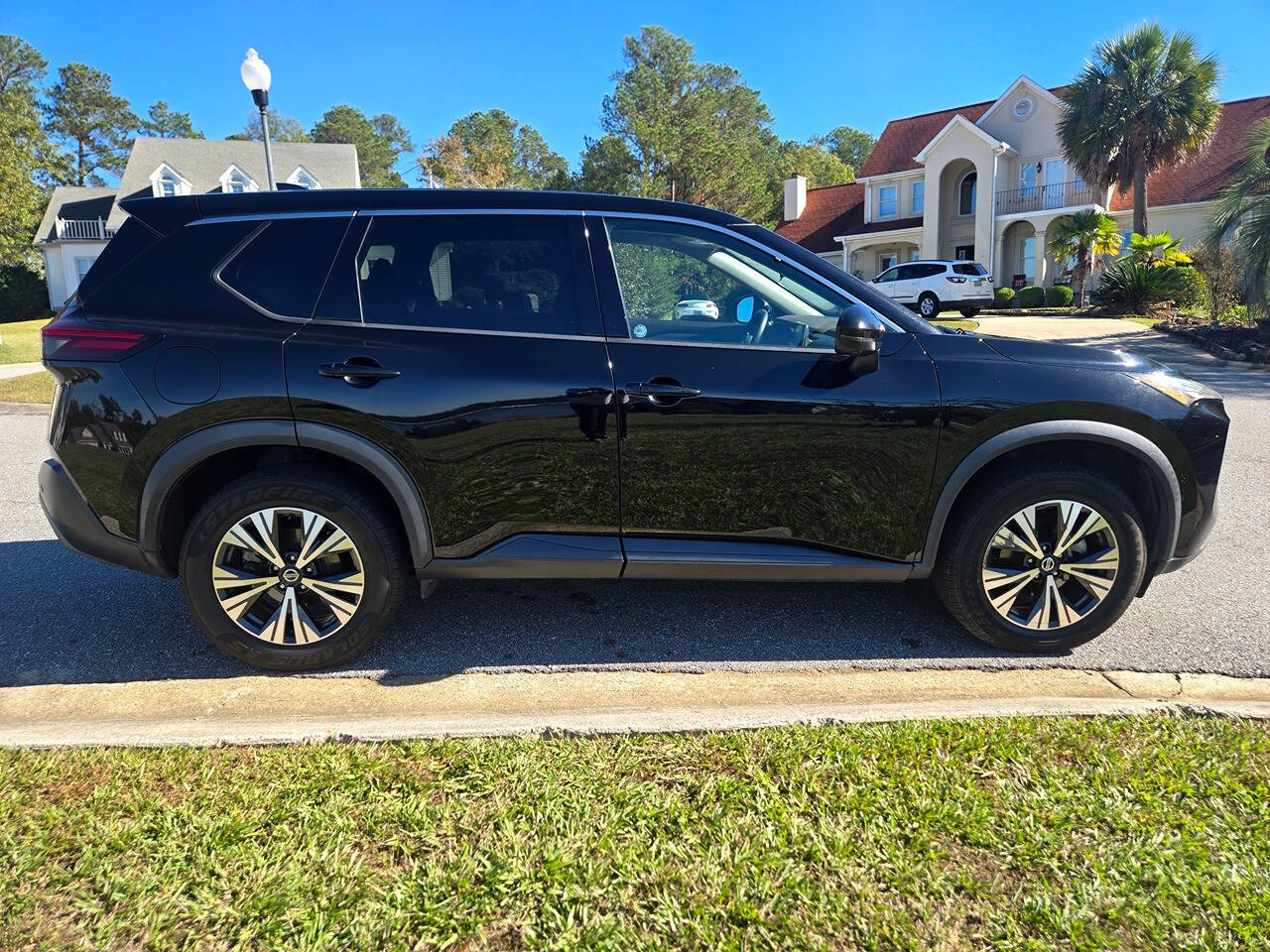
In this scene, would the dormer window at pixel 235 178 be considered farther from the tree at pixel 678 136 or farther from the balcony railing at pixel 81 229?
the tree at pixel 678 136

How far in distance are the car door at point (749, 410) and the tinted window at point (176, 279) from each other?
1.56m

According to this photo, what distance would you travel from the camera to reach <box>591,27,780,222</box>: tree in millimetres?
37938

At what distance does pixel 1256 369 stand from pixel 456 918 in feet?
55.0

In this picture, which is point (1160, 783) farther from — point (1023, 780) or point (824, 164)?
point (824, 164)

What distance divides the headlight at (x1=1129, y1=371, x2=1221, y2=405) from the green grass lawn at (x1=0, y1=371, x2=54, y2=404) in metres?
13.4

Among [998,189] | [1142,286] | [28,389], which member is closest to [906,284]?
[1142,286]

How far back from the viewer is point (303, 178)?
3734 centimetres

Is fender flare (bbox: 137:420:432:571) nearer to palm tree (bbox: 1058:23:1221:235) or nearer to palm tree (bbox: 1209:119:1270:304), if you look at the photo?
palm tree (bbox: 1209:119:1270:304)

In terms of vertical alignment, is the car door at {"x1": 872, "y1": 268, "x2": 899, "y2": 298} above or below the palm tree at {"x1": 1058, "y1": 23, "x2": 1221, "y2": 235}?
below

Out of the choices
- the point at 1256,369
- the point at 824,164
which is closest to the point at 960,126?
the point at 1256,369

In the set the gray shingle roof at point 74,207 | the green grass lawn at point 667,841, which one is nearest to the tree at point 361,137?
the gray shingle roof at point 74,207

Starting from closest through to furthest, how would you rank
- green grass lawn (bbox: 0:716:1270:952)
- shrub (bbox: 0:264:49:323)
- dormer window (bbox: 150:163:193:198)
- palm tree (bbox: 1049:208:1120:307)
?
green grass lawn (bbox: 0:716:1270:952) < palm tree (bbox: 1049:208:1120:307) < dormer window (bbox: 150:163:193:198) < shrub (bbox: 0:264:49:323)

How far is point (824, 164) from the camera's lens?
207ft

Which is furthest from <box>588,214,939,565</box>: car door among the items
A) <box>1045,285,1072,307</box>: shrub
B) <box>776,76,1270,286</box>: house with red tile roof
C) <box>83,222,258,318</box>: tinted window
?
<box>776,76,1270,286</box>: house with red tile roof
